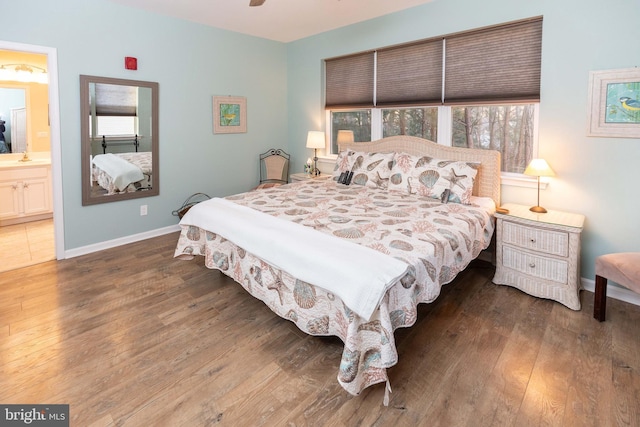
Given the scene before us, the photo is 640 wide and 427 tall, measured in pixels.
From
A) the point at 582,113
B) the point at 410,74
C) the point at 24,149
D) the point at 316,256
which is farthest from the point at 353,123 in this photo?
the point at 24,149

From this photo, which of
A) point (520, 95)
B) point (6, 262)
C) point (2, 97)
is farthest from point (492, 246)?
point (2, 97)

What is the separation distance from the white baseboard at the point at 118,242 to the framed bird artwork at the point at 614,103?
440 centimetres

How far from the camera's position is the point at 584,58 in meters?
2.73

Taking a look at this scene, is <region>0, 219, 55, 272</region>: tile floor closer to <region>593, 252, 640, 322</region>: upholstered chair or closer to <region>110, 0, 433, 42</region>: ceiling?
<region>110, 0, 433, 42</region>: ceiling

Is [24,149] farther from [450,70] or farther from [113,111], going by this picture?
[450,70]

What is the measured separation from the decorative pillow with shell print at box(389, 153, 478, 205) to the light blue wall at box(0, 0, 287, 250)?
→ 2383 millimetres

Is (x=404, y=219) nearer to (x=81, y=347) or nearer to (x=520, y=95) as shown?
(x=520, y=95)

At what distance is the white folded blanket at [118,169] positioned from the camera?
146 inches

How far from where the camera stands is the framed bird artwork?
2543mm

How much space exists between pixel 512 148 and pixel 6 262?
4.98m

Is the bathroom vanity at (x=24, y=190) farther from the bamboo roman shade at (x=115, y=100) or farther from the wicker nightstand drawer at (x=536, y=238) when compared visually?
the wicker nightstand drawer at (x=536, y=238)

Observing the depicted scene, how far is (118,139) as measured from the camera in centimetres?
377

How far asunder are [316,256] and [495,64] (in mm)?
2638

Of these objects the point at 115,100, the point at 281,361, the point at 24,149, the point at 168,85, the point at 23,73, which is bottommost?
the point at 281,361
